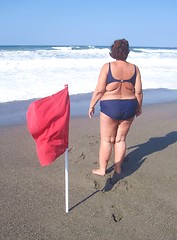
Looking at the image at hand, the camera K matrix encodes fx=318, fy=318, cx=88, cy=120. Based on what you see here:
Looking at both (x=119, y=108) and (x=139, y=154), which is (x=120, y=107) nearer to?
(x=119, y=108)

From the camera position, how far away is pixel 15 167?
4262 millimetres

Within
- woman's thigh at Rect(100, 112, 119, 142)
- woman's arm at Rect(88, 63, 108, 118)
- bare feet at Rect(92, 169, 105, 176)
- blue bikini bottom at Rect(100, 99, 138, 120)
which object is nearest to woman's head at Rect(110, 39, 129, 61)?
woman's arm at Rect(88, 63, 108, 118)

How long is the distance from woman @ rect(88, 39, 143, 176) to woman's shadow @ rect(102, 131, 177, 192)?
29 cm

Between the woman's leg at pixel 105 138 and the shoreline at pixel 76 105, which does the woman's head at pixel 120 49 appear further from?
the shoreline at pixel 76 105

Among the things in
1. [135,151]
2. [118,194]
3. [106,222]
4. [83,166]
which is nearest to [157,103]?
[135,151]

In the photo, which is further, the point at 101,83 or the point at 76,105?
the point at 76,105

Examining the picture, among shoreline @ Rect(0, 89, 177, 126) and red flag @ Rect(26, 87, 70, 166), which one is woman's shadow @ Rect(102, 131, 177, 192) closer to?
red flag @ Rect(26, 87, 70, 166)

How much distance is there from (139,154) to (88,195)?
1.66 metres

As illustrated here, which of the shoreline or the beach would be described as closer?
the beach

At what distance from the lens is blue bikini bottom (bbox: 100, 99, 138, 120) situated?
374 cm

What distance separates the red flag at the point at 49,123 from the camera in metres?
3.05

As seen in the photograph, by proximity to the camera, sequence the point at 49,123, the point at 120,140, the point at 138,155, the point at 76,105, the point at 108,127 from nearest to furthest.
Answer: the point at 49,123 < the point at 108,127 < the point at 120,140 < the point at 138,155 < the point at 76,105

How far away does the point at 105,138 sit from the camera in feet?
13.1

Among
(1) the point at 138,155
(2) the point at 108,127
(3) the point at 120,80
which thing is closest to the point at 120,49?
(3) the point at 120,80
